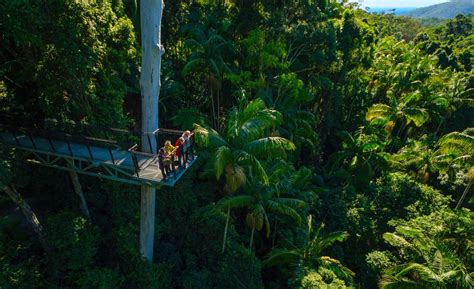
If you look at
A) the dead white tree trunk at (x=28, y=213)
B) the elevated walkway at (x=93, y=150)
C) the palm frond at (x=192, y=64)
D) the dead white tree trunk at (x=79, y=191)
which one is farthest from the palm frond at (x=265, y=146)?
the dead white tree trunk at (x=28, y=213)

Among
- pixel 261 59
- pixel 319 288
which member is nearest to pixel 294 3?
pixel 261 59

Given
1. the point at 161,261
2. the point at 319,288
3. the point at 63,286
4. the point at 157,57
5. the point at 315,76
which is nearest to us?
the point at 157,57

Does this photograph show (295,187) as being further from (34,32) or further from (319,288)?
(34,32)

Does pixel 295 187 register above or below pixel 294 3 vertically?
below

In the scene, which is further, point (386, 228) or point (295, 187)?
point (386, 228)

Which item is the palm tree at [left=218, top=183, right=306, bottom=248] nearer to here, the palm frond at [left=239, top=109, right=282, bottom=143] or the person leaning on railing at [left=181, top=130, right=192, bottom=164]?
the palm frond at [left=239, top=109, right=282, bottom=143]

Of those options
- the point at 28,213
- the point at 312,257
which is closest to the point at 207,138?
the point at 28,213

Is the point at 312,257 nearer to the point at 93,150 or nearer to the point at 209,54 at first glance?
the point at 93,150
